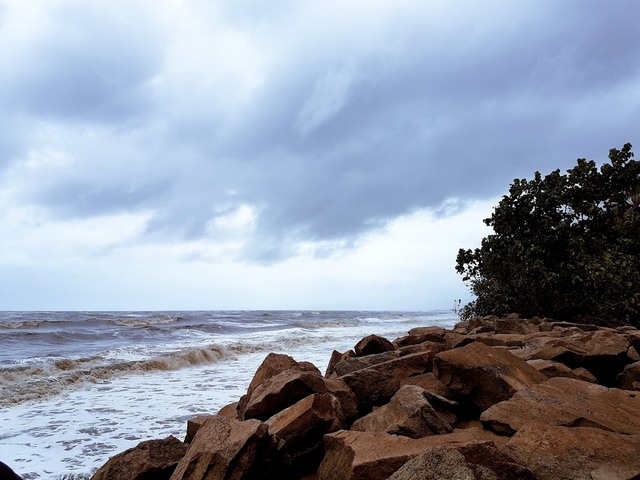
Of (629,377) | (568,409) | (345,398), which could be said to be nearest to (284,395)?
(345,398)

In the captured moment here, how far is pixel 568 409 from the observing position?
379 centimetres

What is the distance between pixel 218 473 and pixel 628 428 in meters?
3.07

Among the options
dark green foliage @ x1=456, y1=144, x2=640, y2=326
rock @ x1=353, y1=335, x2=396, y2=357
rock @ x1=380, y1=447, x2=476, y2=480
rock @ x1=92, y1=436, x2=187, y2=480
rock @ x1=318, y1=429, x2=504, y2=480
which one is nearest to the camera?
rock @ x1=380, y1=447, x2=476, y2=480

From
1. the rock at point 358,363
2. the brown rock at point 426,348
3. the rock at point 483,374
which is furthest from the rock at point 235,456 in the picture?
the brown rock at point 426,348

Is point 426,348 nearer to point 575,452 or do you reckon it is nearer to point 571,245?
point 575,452

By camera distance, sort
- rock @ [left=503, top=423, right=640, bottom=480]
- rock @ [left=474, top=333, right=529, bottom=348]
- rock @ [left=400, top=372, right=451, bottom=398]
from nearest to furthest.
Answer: rock @ [left=503, top=423, right=640, bottom=480]
rock @ [left=400, top=372, right=451, bottom=398]
rock @ [left=474, top=333, right=529, bottom=348]

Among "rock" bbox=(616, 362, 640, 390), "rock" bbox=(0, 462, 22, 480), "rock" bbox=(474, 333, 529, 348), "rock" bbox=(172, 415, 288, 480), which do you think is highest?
"rock" bbox=(474, 333, 529, 348)

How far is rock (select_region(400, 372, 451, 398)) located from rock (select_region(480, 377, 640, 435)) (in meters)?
0.90

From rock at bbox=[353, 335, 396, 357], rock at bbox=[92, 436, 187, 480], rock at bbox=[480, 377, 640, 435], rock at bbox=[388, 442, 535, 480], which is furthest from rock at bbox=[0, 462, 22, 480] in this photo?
rock at bbox=[353, 335, 396, 357]

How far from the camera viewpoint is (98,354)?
16.5m

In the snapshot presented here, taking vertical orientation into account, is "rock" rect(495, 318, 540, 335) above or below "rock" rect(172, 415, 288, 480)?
above

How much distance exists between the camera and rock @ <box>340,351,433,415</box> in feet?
17.6

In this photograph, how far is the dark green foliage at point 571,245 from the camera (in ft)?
48.4

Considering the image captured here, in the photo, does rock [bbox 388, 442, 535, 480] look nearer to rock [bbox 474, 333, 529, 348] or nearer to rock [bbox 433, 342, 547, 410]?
rock [bbox 433, 342, 547, 410]
